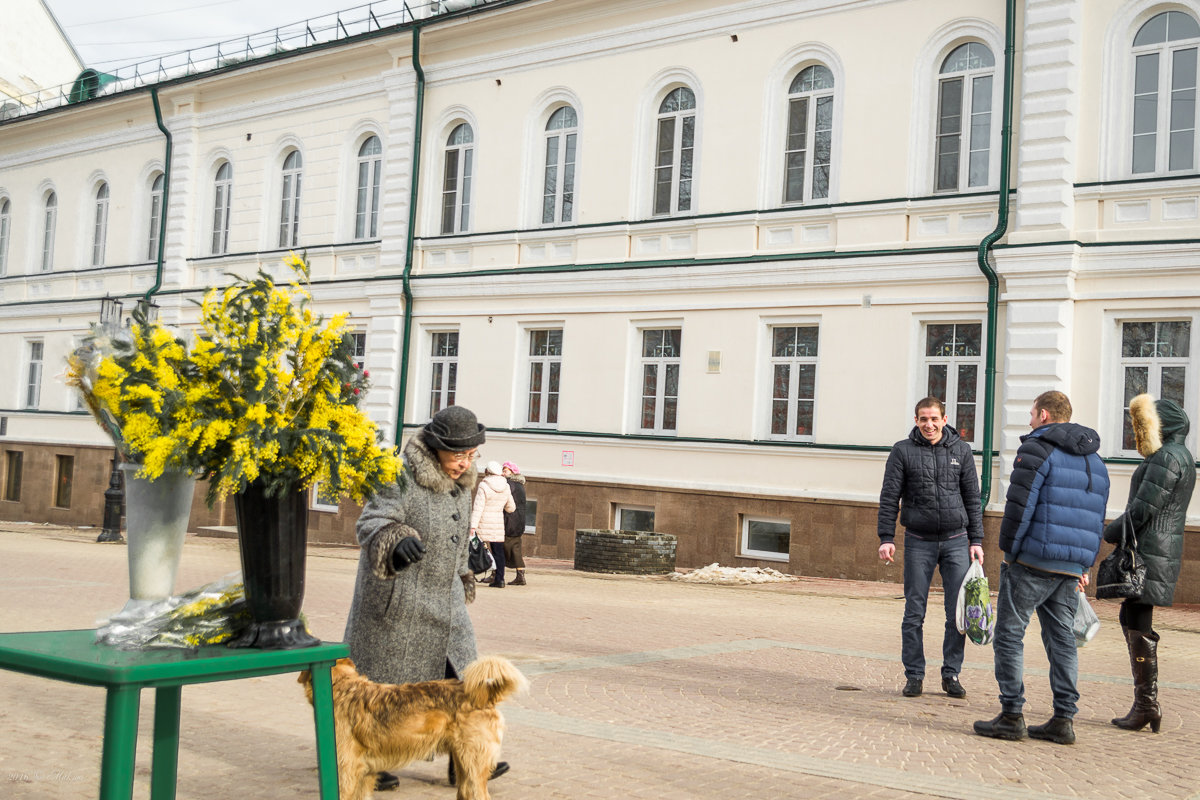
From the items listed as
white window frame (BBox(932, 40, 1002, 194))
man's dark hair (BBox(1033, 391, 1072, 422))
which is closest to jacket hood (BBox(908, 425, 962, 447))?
man's dark hair (BBox(1033, 391, 1072, 422))

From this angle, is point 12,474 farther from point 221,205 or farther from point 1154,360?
point 1154,360

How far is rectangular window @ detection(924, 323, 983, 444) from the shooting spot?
714 inches

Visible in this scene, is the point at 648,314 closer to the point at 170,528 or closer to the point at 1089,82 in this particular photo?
the point at 1089,82

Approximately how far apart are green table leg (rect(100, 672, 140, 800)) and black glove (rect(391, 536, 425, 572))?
141 cm

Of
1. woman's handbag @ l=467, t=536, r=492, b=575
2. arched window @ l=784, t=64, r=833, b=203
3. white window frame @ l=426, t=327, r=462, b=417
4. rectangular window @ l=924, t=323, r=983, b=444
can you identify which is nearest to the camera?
woman's handbag @ l=467, t=536, r=492, b=575

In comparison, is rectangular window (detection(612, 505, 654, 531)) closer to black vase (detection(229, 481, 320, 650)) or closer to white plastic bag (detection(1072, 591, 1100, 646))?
white plastic bag (detection(1072, 591, 1100, 646))

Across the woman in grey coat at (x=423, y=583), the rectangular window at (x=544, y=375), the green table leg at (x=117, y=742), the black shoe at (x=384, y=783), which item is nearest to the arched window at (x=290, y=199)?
the rectangular window at (x=544, y=375)

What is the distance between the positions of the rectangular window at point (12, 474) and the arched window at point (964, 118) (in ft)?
80.2

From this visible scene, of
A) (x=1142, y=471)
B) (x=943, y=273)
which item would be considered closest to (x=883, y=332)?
(x=943, y=273)

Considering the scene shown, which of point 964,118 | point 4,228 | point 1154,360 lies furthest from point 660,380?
point 4,228

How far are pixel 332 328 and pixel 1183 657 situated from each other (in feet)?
32.8

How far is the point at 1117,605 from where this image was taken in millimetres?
15914

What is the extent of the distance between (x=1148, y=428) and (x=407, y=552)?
5221 mm

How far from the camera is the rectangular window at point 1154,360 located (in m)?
16.5
